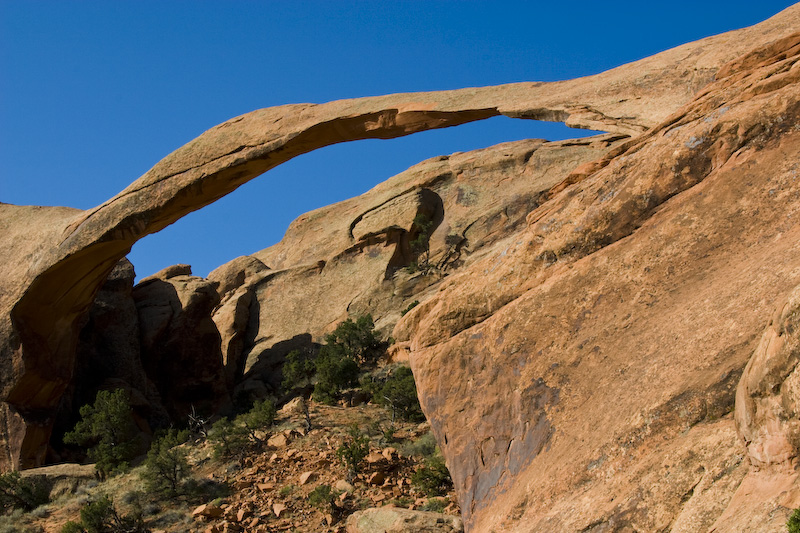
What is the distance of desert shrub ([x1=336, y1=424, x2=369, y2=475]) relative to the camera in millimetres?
14047

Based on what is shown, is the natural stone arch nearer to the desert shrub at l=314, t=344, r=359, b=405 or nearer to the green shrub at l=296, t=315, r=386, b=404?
the desert shrub at l=314, t=344, r=359, b=405

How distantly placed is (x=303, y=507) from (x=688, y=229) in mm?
8761

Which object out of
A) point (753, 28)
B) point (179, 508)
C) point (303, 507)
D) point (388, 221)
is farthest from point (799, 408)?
point (388, 221)

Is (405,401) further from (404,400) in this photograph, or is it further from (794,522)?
(794,522)

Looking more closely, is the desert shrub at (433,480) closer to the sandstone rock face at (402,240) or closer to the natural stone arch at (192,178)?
the natural stone arch at (192,178)

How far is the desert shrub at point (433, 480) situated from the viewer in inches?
508

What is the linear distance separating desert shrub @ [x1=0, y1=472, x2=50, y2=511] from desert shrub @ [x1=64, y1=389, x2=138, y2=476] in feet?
5.29

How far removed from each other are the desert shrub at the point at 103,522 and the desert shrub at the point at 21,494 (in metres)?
3.04

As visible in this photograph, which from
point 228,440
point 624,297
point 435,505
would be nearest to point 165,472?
point 228,440

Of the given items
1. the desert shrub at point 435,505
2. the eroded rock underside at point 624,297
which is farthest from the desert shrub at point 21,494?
the desert shrub at point 435,505

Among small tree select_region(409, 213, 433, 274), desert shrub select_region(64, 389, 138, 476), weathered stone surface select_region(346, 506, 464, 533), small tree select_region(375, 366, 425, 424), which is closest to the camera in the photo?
weathered stone surface select_region(346, 506, 464, 533)

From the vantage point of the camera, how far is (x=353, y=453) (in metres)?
14.1

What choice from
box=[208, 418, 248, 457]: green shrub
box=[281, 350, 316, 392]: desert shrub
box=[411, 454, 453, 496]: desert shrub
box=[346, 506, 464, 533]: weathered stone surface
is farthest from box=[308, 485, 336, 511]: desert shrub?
box=[281, 350, 316, 392]: desert shrub

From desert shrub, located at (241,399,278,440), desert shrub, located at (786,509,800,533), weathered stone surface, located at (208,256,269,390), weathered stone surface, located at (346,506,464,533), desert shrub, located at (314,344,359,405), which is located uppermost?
weathered stone surface, located at (208,256,269,390)
